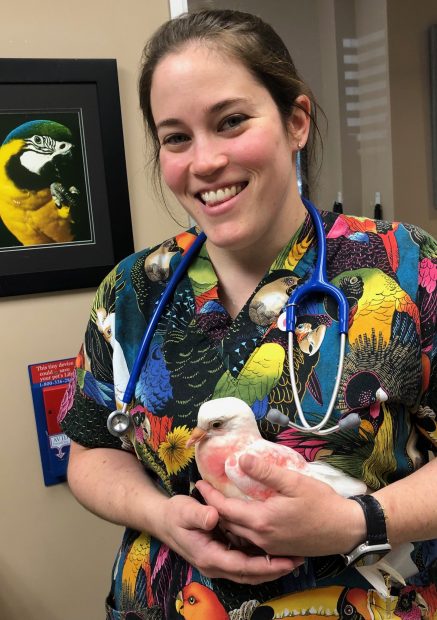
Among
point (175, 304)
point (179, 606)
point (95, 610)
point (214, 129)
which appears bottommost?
point (95, 610)

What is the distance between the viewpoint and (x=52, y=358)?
125 cm

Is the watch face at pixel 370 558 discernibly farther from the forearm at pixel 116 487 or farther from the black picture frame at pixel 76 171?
the black picture frame at pixel 76 171

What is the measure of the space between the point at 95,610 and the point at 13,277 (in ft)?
2.56

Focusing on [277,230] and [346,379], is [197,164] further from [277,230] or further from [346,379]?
[346,379]

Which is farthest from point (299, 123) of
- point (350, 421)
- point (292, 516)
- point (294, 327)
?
point (292, 516)

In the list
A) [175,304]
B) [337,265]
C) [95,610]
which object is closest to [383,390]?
[337,265]

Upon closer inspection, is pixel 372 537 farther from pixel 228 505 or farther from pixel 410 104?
pixel 410 104

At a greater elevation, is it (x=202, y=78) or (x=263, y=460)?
(x=202, y=78)

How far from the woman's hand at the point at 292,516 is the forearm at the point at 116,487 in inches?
6.4

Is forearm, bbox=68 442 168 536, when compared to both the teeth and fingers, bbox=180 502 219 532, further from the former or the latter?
the teeth

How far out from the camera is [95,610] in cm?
134

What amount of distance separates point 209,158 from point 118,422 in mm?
386

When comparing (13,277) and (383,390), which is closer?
(383,390)

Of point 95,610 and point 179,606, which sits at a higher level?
point 179,606
